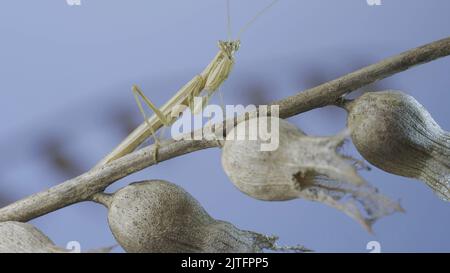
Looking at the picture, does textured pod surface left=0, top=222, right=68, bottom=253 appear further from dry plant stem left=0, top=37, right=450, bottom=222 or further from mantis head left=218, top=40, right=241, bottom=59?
mantis head left=218, top=40, right=241, bottom=59

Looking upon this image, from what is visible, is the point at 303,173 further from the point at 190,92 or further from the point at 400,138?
the point at 190,92

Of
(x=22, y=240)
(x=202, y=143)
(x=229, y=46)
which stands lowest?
(x=22, y=240)

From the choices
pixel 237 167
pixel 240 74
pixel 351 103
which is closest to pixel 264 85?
pixel 240 74

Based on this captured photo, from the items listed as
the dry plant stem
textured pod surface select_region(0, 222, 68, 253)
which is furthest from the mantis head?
textured pod surface select_region(0, 222, 68, 253)

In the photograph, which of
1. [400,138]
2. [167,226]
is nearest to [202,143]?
[167,226]

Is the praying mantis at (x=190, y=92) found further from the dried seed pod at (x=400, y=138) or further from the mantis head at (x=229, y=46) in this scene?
the dried seed pod at (x=400, y=138)

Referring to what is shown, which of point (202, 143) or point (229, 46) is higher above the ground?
point (229, 46)

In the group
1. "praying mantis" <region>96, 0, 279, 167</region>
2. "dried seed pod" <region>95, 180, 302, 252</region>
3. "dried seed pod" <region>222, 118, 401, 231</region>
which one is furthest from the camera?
"praying mantis" <region>96, 0, 279, 167</region>
